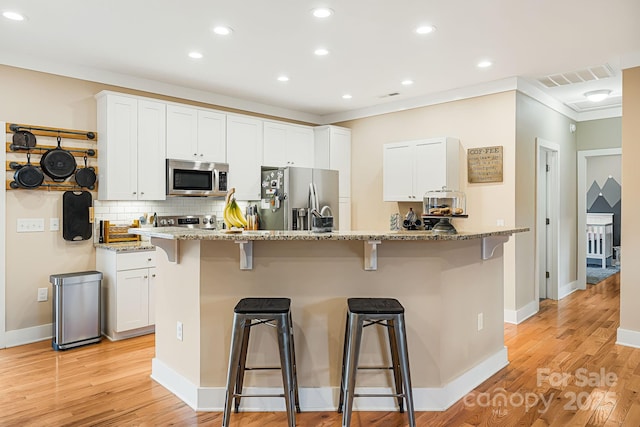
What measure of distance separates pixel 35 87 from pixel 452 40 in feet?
12.5

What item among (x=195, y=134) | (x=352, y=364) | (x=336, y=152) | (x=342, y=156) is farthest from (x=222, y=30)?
(x=342, y=156)

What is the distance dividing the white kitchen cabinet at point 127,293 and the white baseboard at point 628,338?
174 inches

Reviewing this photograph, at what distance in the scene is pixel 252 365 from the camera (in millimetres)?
2623

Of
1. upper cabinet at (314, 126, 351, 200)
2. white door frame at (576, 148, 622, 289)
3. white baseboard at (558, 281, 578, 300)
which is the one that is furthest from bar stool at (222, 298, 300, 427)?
white door frame at (576, 148, 622, 289)

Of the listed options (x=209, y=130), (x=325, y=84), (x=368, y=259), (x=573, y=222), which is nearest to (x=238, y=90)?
(x=209, y=130)

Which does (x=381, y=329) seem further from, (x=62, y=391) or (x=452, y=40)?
(x=452, y=40)

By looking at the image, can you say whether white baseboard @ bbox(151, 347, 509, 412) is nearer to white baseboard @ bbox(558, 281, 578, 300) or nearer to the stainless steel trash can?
the stainless steel trash can

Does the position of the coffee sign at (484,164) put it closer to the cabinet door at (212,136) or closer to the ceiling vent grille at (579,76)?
the ceiling vent grille at (579,76)

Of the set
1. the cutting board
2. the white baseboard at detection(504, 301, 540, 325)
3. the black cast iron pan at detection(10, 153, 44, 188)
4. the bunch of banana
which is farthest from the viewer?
the white baseboard at detection(504, 301, 540, 325)

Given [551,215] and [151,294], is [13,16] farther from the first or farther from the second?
[551,215]

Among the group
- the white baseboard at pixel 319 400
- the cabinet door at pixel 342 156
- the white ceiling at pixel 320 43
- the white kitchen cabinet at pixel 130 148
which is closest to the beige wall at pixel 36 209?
Answer: the white ceiling at pixel 320 43

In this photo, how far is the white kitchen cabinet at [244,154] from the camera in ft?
17.1

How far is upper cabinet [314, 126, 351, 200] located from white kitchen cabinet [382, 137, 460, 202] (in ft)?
2.33

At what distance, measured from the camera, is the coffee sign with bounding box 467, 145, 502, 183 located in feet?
15.6
